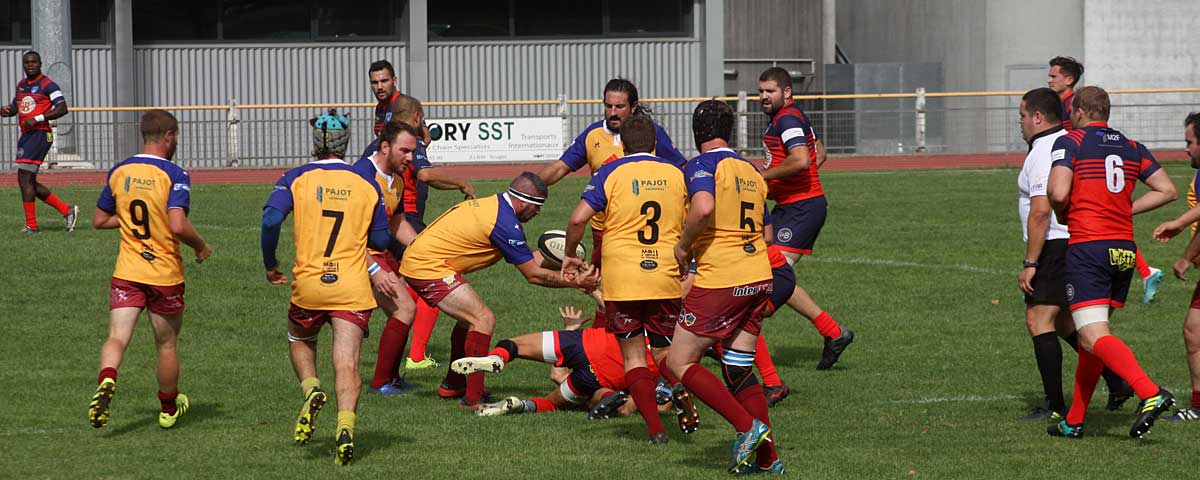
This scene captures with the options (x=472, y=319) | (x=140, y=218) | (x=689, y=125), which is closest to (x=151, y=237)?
(x=140, y=218)

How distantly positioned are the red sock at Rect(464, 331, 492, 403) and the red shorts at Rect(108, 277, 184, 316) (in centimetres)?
172

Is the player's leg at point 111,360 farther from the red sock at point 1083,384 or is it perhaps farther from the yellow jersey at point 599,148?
the red sock at point 1083,384

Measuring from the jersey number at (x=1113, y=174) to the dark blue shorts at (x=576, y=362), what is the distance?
3092 millimetres

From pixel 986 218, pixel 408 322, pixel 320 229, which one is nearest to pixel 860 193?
pixel 986 218

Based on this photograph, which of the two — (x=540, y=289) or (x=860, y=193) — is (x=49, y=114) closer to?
(x=540, y=289)

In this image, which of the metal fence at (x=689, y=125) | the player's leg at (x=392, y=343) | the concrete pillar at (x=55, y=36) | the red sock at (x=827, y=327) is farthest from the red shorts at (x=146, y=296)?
the metal fence at (x=689, y=125)

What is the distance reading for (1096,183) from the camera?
25.4 feet

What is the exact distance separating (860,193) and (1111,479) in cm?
1607

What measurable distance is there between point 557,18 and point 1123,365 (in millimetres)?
29114

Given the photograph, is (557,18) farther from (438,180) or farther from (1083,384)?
(1083,384)

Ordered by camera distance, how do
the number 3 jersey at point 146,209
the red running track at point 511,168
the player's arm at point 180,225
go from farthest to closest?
the red running track at point 511,168 < the number 3 jersey at point 146,209 < the player's arm at point 180,225

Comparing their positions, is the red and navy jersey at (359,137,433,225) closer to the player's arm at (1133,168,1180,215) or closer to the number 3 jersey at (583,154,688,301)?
the number 3 jersey at (583,154,688,301)

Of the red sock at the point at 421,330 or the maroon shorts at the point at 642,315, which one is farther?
the red sock at the point at 421,330

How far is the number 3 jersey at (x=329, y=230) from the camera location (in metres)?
7.45
